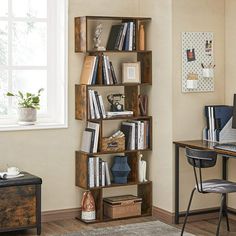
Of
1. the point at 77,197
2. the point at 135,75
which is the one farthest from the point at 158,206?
the point at 135,75

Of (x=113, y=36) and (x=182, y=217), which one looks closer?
(x=182, y=217)

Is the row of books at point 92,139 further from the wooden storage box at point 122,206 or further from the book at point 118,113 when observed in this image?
the wooden storage box at point 122,206

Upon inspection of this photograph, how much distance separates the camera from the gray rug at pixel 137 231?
5.39 m

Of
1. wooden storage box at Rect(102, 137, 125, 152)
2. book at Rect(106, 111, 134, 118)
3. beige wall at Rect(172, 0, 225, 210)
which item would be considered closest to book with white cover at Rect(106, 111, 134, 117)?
book at Rect(106, 111, 134, 118)

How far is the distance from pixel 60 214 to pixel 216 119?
1.71m

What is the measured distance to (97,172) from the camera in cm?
580

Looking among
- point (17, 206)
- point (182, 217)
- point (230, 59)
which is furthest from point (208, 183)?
point (17, 206)

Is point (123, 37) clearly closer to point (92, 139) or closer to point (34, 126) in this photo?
point (92, 139)

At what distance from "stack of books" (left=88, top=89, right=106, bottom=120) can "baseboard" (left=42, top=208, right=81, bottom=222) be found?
93cm

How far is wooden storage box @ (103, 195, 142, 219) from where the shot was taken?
19.3 feet

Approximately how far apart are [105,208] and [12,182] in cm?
116

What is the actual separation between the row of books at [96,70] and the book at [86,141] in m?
0.48

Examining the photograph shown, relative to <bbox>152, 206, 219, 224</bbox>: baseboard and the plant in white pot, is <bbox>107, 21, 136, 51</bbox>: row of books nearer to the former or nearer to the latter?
the plant in white pot

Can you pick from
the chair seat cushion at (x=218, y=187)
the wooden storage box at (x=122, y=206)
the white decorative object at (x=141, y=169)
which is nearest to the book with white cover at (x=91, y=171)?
the wooden storage box at (x=122, y=206)
